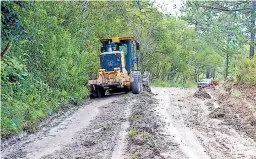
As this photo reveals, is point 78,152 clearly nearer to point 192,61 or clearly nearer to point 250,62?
point 250,62

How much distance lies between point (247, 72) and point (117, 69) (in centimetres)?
843

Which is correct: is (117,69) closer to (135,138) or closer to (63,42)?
(63,42)

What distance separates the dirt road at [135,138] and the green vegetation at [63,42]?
795 millimetres

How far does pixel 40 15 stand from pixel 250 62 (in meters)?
13.8

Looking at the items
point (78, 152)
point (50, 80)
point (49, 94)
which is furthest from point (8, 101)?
point (50, 80)

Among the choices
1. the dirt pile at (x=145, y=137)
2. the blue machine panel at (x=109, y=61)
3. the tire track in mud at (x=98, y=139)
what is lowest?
the tire track in mud at (x=98, y=139)

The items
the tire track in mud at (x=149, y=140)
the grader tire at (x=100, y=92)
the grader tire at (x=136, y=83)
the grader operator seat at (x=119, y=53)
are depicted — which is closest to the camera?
the tire track in mud at (x=149, y=140)

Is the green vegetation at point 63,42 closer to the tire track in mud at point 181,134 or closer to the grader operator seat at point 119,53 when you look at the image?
the grader operator seat at point 119,53

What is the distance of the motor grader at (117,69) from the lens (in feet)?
66.3

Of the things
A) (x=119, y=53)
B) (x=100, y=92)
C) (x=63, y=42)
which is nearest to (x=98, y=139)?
(x=63, y=42)

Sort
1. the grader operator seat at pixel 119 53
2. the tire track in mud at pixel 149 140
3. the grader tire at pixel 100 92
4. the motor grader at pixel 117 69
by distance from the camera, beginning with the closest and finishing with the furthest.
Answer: the tire track in mud at pixel 149 140, the motor grader at pixel 117 69, the grader tire at pixel 100 92, the grader operator seat at pixel 119 53

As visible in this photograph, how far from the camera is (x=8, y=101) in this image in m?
10.2

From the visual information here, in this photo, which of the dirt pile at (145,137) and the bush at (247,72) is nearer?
the dirt pile at (145,137)

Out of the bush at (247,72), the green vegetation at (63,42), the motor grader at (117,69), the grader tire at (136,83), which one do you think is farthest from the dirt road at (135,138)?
the bush at (247,72)
